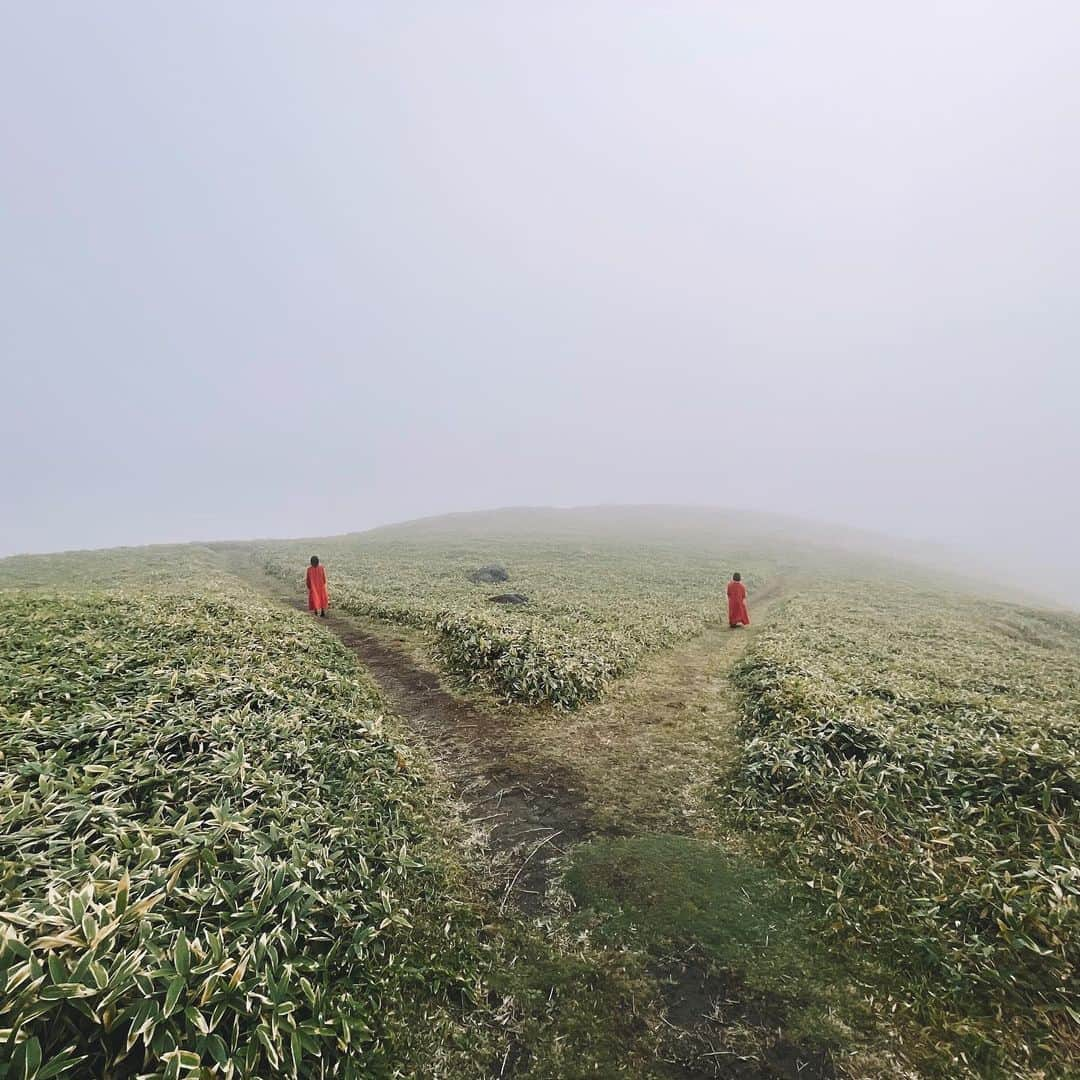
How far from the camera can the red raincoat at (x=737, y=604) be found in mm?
27422

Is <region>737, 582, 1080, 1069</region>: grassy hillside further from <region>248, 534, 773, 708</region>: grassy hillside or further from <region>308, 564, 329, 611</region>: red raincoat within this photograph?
<region>308, 564, 329, 611</region>: red raincoat

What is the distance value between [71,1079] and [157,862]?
2271 millimetres

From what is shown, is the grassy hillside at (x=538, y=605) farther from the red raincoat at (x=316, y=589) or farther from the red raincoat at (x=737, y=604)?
the red raincoat at (x=737, y=604)

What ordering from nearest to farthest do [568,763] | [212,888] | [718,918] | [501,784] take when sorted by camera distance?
[212,888]
[718,918]
[501,784]
[568,763]

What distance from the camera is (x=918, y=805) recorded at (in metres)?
8.84

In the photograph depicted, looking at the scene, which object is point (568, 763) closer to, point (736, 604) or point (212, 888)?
point (212, 888)

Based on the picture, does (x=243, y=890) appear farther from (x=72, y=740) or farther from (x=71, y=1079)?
(x=72, y=740)

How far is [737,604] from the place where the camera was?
2752 cm

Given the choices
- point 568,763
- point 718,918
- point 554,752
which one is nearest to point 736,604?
point 554,752

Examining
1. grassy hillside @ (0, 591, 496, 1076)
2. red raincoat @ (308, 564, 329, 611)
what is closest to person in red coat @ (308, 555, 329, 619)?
red raincoat @ (308, 564, 329, 611)

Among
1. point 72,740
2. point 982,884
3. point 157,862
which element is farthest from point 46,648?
point 982,884

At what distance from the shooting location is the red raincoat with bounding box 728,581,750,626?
27.4 m

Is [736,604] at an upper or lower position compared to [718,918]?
upper

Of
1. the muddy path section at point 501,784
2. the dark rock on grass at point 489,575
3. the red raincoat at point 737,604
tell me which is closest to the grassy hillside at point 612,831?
the muddy path section at point 501,784
